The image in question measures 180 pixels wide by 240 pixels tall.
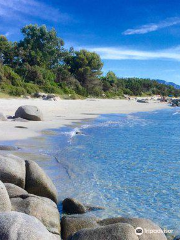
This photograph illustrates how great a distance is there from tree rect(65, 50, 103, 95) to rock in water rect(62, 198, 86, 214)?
147ft

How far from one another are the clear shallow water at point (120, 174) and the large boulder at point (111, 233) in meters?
1.84

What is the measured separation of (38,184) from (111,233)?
247 cm

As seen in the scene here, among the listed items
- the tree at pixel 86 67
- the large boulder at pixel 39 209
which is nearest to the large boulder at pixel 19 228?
the large boulder at pixel 39 209

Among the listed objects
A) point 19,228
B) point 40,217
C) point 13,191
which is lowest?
point 40,217

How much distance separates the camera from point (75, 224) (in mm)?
4387

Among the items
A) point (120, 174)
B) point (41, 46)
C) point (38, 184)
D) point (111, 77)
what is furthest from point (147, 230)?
point (111, 77)

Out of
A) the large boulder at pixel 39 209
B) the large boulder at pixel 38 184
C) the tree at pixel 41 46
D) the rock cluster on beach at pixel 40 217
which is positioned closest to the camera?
the rock cluster on beach at pixel 40 217

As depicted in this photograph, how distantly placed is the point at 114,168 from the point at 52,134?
550 centimetres

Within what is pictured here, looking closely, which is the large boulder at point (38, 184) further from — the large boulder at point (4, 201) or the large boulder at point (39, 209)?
the large boulder at point (4, 201)

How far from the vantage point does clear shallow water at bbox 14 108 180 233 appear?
18.6 ft

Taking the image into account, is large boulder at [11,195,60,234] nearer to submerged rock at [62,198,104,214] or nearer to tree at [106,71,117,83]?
submerged rock at [62,198,104,214]

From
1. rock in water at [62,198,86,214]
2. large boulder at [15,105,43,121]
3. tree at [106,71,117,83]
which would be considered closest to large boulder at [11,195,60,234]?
rock in water at [62,198,86,214]

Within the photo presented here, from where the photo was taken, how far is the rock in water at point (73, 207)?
528 centimetres

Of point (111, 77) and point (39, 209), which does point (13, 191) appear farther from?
point (111, 77)
